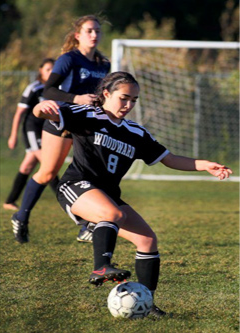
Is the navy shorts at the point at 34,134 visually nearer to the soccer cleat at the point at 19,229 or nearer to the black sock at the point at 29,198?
the black sock at the point at 29,198

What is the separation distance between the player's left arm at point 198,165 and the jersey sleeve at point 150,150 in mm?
50

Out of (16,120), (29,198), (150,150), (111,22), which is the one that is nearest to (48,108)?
(150,150)

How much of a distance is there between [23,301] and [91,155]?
0.99m

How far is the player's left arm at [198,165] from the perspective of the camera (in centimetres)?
401

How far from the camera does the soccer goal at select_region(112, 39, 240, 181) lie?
13.3 m

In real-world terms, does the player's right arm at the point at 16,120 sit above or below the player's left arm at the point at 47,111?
below

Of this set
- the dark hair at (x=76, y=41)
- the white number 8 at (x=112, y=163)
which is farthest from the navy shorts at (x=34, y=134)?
the white number 8 at (x=112, y=163)

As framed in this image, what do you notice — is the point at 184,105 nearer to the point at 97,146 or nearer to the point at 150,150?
the point at 150,150

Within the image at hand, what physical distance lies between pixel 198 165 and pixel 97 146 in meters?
0.67

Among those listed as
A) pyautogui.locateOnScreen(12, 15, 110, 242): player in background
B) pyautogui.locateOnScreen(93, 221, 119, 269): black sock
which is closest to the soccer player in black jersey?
pyautogui.locateOnScreen(93, 221, 119, 269): black sock

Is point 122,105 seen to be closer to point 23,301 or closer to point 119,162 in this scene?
point 119,162

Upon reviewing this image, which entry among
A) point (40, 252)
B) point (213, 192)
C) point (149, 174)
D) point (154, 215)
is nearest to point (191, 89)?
point (149, 174)

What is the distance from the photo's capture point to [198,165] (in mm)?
4102

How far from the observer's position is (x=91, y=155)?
4016 mm
